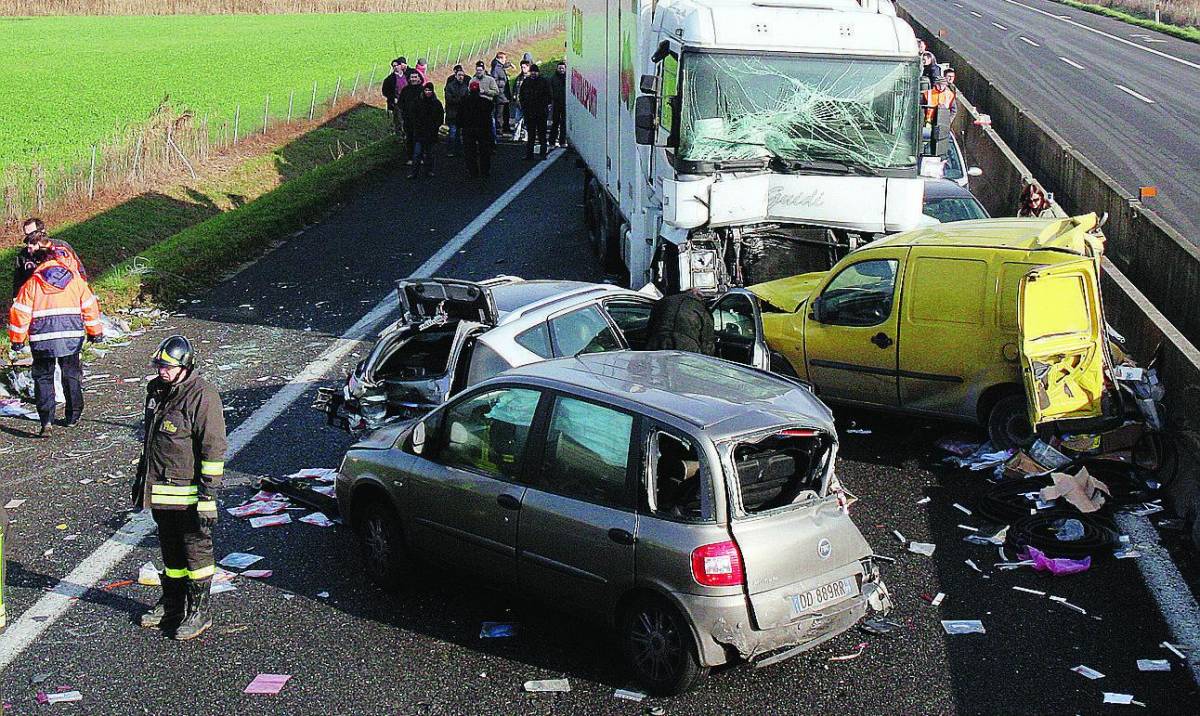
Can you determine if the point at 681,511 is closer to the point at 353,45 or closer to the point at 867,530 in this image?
the point at 867,530

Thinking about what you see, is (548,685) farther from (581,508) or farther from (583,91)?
(583,91)

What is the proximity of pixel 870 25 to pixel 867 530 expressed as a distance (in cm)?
586

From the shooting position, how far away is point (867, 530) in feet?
30.5

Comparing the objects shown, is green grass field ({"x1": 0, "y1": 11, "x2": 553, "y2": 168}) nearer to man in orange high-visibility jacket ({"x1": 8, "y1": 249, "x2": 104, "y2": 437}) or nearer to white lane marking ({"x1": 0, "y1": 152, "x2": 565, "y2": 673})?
white lane marking ({"x1": 0, "y1": 152, "x2": 565, "y2": 673})

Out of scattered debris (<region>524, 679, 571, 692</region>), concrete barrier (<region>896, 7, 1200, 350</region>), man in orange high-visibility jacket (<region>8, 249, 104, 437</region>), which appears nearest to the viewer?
scattered debris (<region>524, 679, 571, 692</region>)

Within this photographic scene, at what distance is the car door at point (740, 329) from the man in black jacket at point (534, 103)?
1533 cm

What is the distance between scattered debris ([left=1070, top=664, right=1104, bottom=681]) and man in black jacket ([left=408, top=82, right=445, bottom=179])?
18.5m

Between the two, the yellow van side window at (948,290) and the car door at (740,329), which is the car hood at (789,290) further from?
the yellow van side window at (948,290)

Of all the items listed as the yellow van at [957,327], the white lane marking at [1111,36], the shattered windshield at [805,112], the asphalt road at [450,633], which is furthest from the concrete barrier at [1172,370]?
the white lane marking at [1111,36]

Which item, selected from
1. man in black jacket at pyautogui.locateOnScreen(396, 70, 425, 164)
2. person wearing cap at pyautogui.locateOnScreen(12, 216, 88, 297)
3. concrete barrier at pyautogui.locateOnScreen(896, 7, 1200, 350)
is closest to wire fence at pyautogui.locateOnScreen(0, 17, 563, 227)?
man in black jacket at pyautogui.locateOnScreen(396, 70, 425, 164)

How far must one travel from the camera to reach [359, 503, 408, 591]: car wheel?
26.7ft

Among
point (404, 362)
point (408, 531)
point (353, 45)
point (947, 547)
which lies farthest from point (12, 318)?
Result: point (353, 45)

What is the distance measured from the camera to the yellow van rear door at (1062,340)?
9.99 metres

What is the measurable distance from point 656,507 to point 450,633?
1.66 meters
